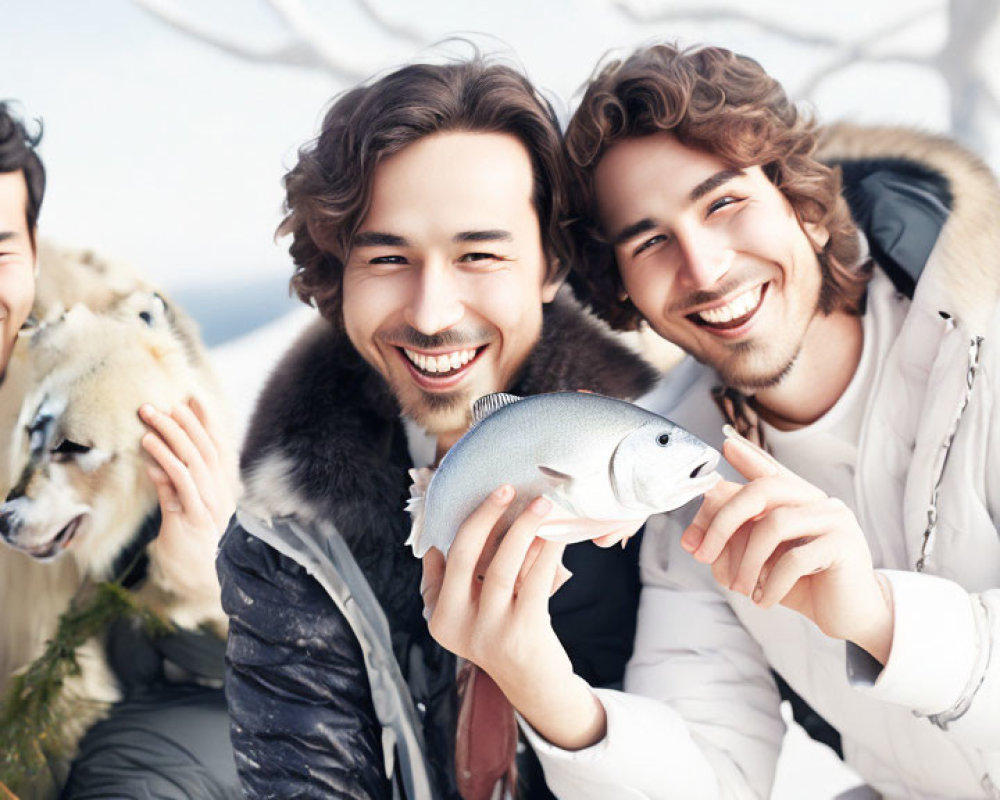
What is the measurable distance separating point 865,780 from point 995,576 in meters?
0.39

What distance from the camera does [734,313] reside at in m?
1.08

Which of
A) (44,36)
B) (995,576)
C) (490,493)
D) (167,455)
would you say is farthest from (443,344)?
(44,36)

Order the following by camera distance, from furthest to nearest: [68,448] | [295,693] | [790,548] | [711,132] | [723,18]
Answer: [723,18], [68,448], [295,693], [711,132], [790,548]

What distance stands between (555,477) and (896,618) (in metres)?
0.42

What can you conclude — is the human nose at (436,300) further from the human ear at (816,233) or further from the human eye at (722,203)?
the human ear at (816,233)

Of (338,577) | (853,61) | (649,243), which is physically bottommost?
(338,577)

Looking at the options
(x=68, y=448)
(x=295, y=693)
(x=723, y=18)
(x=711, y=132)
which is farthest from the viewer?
(x=723, y=18)

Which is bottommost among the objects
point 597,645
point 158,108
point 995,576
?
point 597,645

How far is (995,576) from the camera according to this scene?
107 cm

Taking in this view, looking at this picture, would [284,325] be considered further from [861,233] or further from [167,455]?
[861,233]

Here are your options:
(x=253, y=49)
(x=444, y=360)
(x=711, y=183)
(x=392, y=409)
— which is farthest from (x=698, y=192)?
(x=253, y=49)

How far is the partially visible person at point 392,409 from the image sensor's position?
1086 mm

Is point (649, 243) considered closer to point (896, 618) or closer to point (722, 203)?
point (722, 203)

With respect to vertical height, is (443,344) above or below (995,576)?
above
